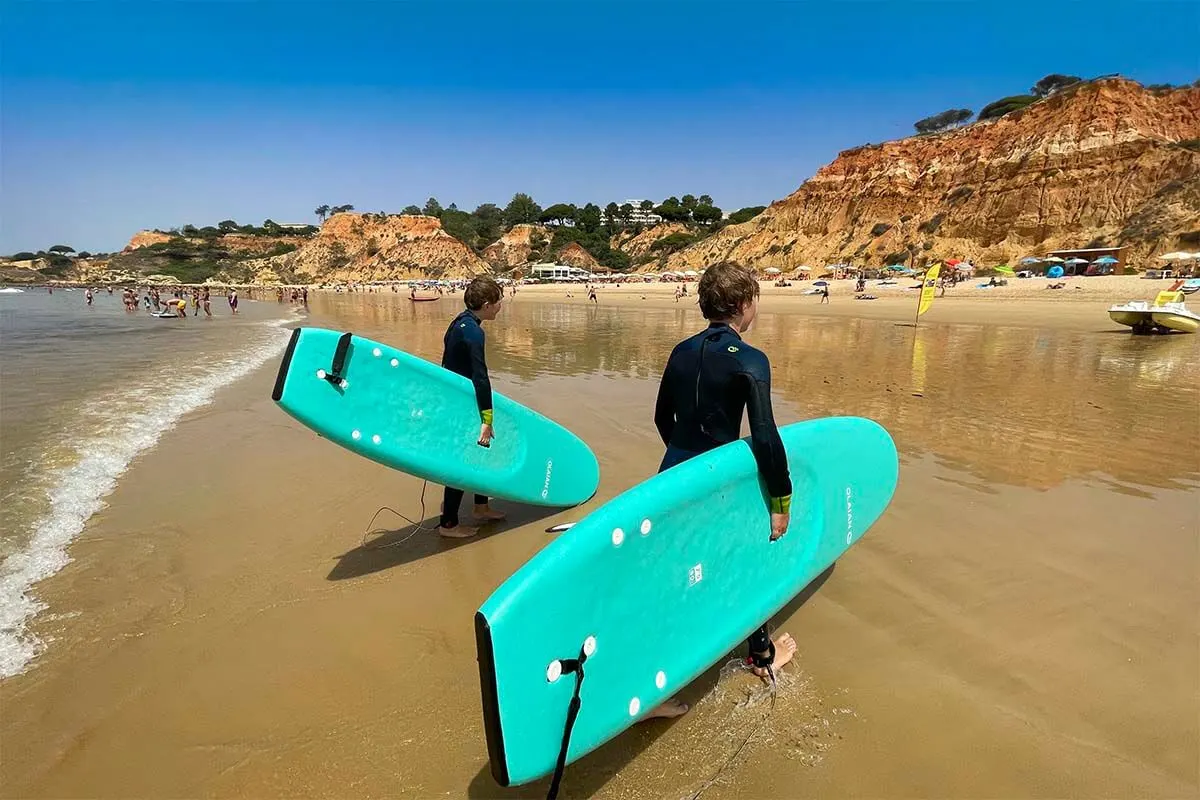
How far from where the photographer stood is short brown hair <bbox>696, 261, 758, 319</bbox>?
2.20 meters

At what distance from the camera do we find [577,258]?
85312 millimetres

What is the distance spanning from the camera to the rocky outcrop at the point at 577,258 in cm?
8525

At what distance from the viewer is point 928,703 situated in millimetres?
2334

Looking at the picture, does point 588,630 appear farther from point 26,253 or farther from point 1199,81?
point 26,253

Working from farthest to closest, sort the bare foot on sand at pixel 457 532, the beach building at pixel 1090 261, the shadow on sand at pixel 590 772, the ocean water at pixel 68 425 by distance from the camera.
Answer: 1. the beach building at pixel 1090 261
2. the bare foot on sand at pixel 457 532
3. the ocean water at pixel 68 425
4. the shadow on sand at pixel 590 772

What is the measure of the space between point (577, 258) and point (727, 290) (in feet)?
281

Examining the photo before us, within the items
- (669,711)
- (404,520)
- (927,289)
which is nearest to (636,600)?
(669,711)

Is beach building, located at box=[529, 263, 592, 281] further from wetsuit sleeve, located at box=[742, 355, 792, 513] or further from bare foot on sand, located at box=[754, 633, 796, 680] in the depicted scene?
wetsuit sleeve, located at box=[742, 355, 792, 513]

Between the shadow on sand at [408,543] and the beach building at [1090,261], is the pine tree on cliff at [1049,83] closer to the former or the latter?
the beach building at [1090,261]

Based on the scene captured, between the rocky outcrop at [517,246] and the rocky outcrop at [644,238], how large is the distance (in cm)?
1166

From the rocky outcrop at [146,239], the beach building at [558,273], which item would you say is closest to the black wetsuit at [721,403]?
the beach building at [558,273]

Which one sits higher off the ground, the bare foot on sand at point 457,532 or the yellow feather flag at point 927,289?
the yellow feather flag at point 927,289

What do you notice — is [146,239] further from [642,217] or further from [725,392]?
[725,392]

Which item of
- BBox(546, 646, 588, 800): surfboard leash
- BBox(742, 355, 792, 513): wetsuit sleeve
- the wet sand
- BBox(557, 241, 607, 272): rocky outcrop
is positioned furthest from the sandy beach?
BBox(557, 241, 607, 272): rocky outcrop
